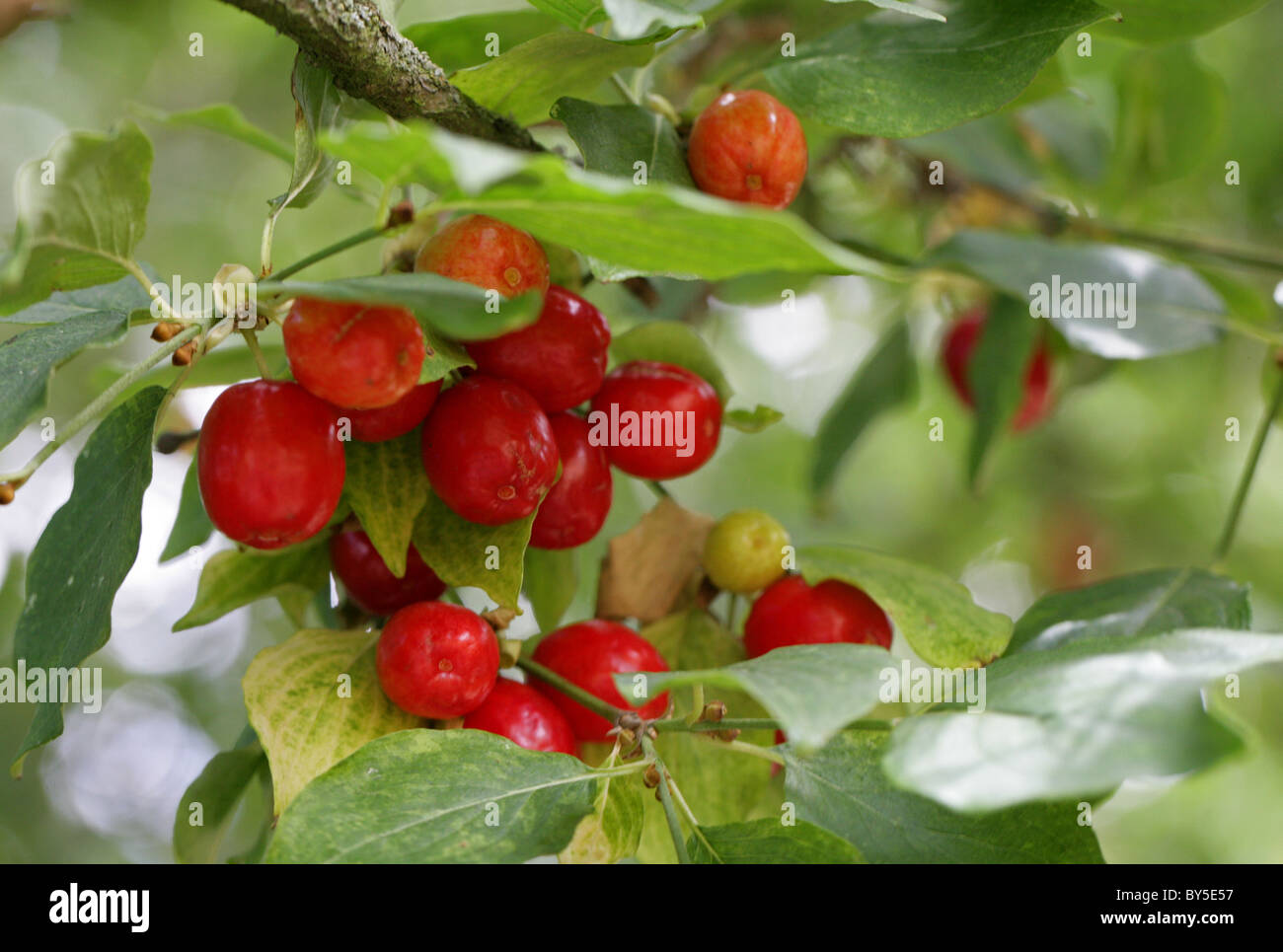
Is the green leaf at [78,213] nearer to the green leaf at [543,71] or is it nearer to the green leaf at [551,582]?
the green leaf at [543,71]

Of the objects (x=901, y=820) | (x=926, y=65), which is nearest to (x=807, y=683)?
(x=901, y=820)

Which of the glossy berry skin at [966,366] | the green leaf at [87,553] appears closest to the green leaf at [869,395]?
the glossy berry skin at [966,366]

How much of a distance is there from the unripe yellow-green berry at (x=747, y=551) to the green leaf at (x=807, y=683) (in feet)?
1.03

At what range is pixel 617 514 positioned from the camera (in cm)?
224

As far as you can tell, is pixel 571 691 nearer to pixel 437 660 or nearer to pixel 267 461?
pixel 437 660

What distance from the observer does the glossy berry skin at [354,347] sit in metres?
0.73

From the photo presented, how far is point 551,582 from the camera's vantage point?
115cm

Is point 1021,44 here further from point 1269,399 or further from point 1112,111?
point 1112,111

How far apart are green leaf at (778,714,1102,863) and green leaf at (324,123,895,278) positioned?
0.44 metres

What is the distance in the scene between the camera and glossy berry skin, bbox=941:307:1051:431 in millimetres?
1999

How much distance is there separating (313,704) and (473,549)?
187 mm

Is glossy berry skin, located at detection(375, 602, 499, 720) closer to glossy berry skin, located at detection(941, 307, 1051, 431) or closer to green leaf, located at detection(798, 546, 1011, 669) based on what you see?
green leaf, located at detection(798, 546, 1011, 669)

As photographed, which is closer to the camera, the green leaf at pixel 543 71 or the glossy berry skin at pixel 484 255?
the glossy berry skin at pixel 484 255
